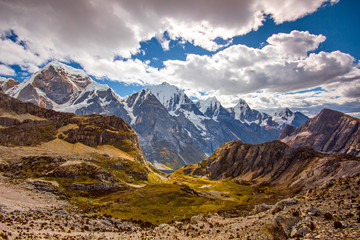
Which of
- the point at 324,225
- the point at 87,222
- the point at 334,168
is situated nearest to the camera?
the point at 324,225

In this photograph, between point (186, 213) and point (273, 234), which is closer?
point (273, 234)

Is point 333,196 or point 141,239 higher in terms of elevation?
point 333,196

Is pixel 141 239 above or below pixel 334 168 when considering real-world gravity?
below

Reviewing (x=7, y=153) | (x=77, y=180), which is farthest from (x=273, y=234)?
(x=7, y=153)

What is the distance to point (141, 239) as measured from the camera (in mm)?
49031

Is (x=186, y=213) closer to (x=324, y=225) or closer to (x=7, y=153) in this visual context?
(x=324, y=225)

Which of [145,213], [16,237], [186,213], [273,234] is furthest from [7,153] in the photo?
[273,234]

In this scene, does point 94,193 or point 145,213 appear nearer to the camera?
point 145,213

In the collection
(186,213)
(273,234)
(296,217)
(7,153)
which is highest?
(7,153)

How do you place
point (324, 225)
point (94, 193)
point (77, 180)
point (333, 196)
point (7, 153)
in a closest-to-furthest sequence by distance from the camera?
1. point (324, 225)
2. point (333, 196)
3. point (94, 193)
4. point (77, 180)
5. point (7, 153)

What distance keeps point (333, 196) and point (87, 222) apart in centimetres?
6439

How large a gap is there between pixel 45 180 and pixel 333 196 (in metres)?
157

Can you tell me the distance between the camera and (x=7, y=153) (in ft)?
561

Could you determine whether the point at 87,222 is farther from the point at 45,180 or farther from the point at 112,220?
the point at 45,180
